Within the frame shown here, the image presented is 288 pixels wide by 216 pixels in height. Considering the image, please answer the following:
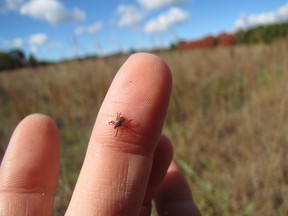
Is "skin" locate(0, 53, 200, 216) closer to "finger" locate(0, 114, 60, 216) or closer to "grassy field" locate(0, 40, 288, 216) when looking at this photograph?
"finger" locate(0, 114, 60, 216)

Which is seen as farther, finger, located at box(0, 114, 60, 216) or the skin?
finger, located at box(0, 114, 60, 216)

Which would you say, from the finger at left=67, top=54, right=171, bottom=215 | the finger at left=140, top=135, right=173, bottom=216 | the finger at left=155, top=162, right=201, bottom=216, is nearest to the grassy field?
the finger at left=155, top=162, right=201, bottom=216

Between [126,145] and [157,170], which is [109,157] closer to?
[126,145]

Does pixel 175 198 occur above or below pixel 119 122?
below

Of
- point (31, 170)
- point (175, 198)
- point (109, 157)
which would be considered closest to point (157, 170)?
point (175, 198)

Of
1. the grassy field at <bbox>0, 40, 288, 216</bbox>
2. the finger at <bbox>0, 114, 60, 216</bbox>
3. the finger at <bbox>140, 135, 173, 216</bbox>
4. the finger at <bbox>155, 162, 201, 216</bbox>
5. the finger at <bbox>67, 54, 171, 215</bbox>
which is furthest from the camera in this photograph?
the grassy field at <bbox>0, 40, 288, 216</bbox>

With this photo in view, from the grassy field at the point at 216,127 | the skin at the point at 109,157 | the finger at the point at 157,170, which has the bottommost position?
the grassy field at the point at 216,127

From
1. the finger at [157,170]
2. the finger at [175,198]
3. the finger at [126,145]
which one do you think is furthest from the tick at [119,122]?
the finger at [175,198]

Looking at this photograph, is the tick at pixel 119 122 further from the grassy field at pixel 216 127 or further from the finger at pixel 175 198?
the grassy field at pixel 216 127
